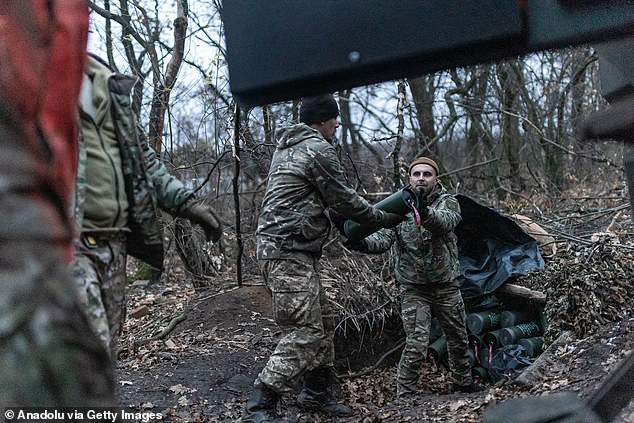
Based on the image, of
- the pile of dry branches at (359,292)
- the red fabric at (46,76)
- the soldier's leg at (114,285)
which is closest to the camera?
the red fabric at (46,76)

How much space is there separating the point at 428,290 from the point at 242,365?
1826mm

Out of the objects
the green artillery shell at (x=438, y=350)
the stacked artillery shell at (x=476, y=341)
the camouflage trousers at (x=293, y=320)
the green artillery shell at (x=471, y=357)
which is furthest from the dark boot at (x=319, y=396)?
the stacked artillery shell at (x=476, y=341)

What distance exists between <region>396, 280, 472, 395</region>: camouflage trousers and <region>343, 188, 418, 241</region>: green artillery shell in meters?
1.04

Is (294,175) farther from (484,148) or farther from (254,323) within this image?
(484,148)

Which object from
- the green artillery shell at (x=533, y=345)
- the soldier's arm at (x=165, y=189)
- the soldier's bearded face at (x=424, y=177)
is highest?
the soldier's bearded face at (x=424, y=177)

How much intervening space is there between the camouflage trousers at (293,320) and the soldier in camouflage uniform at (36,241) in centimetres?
309

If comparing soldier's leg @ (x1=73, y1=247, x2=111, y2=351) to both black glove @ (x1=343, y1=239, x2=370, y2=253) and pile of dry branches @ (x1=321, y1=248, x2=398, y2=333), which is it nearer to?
black glove @ (x1=343, y1=239, x2=370, y2=253)

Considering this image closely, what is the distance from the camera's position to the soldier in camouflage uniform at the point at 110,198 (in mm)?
2740

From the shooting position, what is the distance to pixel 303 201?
539 cm

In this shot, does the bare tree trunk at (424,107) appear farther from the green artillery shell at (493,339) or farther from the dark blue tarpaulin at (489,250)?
the green artillery shell at (493,339)

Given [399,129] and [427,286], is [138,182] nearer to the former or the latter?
[427,286]

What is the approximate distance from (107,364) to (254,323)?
5.37 m

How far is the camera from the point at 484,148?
1592 cm

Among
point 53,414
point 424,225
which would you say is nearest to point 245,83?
point 53,414
